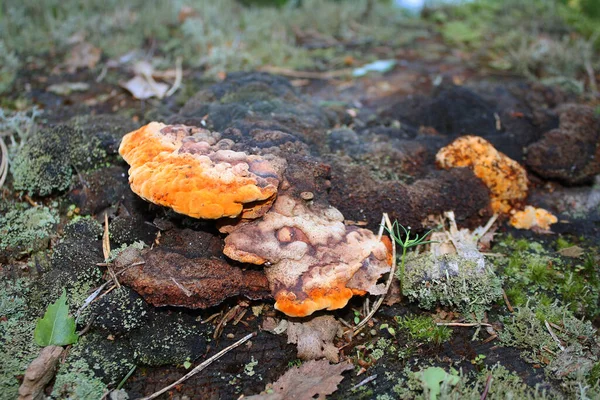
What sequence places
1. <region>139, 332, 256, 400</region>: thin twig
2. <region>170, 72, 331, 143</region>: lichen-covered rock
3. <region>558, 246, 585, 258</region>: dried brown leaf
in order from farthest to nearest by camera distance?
<region>170, 72, 331, 143</region>: lichen-covered rock, <region>558, 246, 585, 258</region>: dried brown leaf, <region>139, 332, 256, 400</region>: thin twig

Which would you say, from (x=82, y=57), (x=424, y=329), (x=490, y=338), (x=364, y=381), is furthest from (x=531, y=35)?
(x=364, y=381)

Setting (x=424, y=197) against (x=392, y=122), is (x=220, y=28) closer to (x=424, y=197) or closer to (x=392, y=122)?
(x=392, y=122)

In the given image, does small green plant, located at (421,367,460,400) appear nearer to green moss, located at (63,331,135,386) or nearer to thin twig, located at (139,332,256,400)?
thin twig, located at (139,332,256,400)

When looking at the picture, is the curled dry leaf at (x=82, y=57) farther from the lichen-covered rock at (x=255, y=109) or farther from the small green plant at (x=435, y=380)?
the small green plant at (x=435, y=380)

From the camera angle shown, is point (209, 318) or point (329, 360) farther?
point (209, 318)

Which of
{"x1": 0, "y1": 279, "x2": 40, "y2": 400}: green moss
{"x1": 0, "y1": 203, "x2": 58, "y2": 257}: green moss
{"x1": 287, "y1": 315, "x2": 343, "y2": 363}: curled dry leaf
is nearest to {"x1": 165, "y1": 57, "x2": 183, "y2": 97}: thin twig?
{"x1": 0, "y1": 203, "x2": 58, "y2": 257}: green moss

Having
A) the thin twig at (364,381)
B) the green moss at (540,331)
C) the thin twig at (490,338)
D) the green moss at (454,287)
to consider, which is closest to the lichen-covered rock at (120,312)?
the thin twig at (364,381)

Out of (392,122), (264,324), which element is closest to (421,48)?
(392,122)
